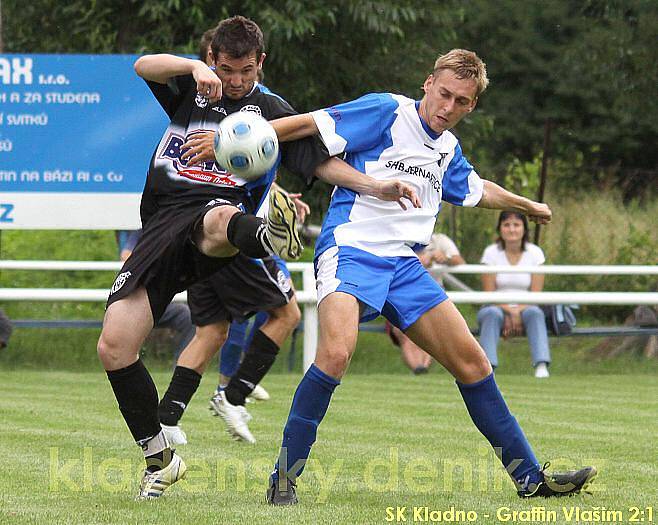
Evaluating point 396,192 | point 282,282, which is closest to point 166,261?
point 396,192

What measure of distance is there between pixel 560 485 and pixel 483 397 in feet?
1.46

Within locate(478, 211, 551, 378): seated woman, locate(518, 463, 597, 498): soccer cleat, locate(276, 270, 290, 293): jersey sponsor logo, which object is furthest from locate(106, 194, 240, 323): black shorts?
locate(478, 211, 551, 378): seated woman

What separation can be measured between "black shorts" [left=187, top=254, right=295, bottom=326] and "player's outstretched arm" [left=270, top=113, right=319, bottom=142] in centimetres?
218

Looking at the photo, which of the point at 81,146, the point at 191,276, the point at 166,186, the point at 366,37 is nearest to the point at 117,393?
the point at 191,276

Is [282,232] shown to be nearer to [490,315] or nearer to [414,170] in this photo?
[414,170]

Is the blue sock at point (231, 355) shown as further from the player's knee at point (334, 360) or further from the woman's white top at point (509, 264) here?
the player's knee at point (334, 360)

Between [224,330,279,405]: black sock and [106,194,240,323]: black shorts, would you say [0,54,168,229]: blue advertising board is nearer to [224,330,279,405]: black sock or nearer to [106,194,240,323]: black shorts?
[224,330,279,405]: black sock

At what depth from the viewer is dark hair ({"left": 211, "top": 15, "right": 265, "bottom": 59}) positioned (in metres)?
5.40

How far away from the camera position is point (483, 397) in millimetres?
5176

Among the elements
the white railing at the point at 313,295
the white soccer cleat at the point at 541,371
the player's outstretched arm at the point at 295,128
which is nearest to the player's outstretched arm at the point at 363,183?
the player's outstretched arm at the point at 295,128

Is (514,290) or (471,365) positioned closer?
(471,365)

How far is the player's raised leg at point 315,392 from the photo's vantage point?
16.1 ft

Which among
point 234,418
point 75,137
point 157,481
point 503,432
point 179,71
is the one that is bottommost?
point 234,418

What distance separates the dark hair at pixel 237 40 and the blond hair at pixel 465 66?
776 millimetres
